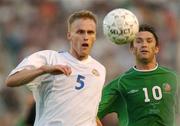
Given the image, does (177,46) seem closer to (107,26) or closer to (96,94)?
(107,26)

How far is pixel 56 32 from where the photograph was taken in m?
16.0

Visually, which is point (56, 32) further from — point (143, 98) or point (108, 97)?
point (143, 98)

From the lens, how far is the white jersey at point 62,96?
8188 millimetres

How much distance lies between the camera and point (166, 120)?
9352 mm

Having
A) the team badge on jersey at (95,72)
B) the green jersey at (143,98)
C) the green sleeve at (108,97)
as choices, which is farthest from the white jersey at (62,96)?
the green sleeve at (108,97)

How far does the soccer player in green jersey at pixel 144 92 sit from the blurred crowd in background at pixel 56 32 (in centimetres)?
500

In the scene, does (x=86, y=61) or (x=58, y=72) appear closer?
(x=58, y=72)

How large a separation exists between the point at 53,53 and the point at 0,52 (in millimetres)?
7484

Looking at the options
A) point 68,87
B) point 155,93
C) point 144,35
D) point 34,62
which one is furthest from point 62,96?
point 144,35

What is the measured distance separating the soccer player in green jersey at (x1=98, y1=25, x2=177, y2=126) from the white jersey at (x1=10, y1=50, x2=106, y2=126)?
3.70 ft

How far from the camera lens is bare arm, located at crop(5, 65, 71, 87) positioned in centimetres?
756

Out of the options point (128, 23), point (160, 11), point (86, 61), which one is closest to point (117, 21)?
point (128, 23)

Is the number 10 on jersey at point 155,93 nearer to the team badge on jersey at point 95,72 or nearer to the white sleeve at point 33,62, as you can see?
the team badge on jersey at point 95,72

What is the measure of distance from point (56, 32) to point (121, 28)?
6675 millimetres
